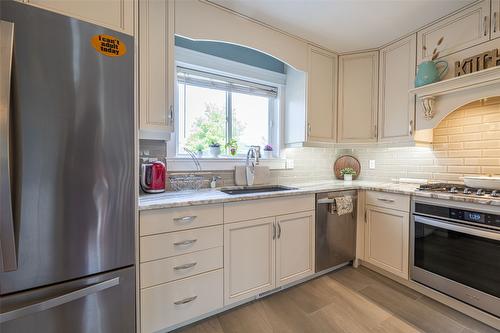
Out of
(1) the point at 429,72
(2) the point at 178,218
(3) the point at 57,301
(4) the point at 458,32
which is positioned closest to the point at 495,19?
(4) the point at 458,32

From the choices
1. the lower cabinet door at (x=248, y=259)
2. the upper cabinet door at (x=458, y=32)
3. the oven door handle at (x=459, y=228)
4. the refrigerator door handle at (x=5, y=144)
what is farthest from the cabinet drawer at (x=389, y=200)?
the refrigerator door handle at (x=5, y=144)

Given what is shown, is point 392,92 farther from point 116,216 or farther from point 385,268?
point 116,216

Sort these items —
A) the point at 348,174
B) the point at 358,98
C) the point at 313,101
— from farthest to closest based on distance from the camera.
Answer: the point at 348,174 → the point at 358,98 → the point at 313,101

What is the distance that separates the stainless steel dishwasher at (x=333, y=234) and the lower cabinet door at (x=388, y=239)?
0.52 ft

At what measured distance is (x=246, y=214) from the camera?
1731mm

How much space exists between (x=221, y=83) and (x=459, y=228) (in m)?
2.38

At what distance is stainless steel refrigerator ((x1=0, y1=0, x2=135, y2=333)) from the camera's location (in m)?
0.90

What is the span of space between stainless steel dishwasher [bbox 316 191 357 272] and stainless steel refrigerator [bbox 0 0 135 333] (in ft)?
5.33

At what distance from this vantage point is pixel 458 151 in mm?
2166

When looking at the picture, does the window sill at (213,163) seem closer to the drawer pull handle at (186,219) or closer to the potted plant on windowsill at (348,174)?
the drawer pull handle at (186,219)

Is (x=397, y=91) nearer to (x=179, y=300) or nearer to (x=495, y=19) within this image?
(x=495, y=19)

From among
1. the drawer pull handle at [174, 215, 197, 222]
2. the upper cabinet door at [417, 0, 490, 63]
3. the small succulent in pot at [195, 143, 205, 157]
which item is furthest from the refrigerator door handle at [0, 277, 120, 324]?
Answer: the upper cabinet door at [417, 0, 490, 63]

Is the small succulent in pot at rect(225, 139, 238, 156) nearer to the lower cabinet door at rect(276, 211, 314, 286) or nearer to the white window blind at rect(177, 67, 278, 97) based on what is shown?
the white window blind at rect(177, 67, 278, 97)

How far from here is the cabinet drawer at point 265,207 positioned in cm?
167
